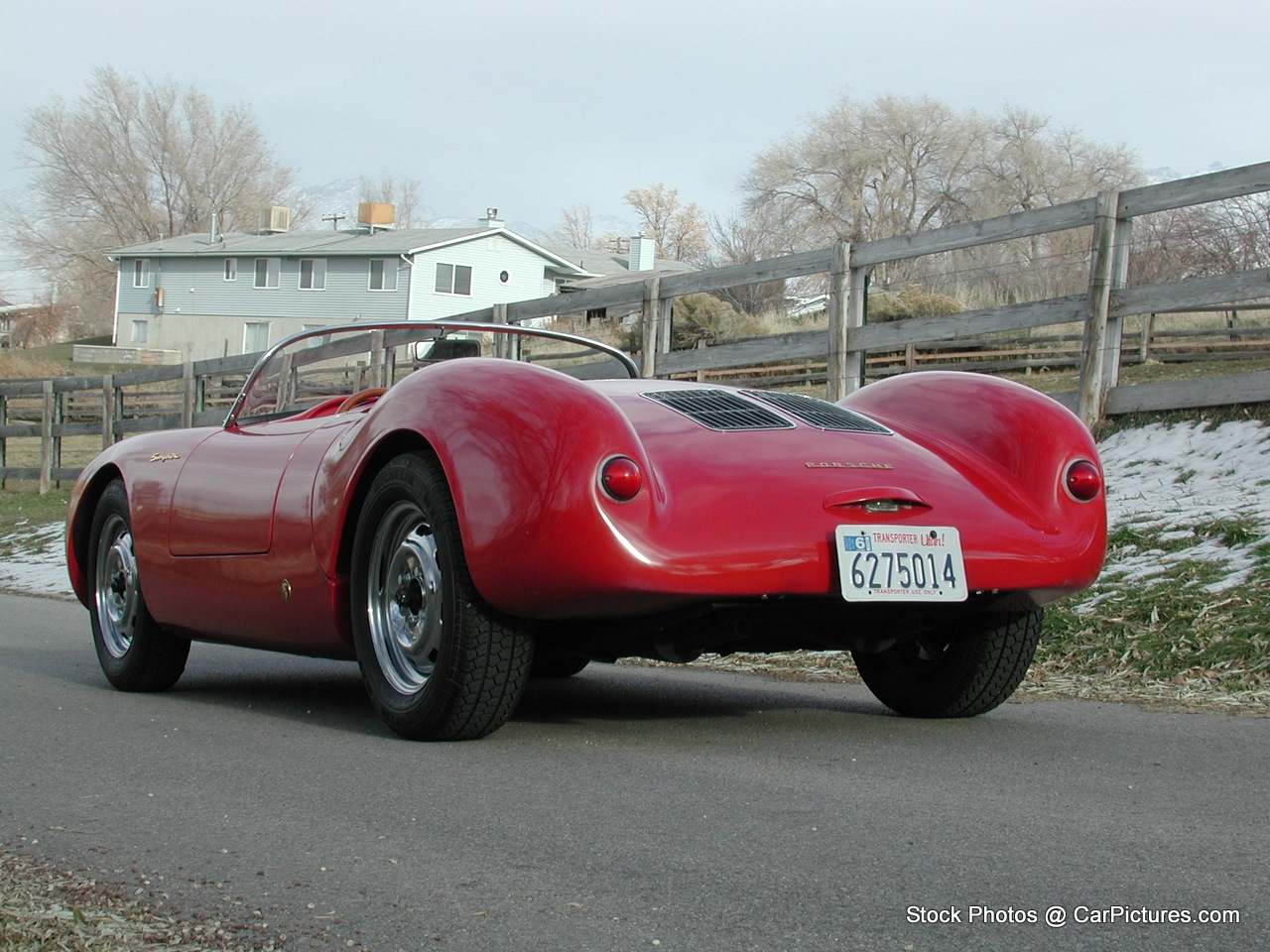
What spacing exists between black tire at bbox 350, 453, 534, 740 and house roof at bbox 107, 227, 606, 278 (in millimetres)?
54751

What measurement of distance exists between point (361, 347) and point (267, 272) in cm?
5803

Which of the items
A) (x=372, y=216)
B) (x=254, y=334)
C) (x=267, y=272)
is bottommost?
(x=254, y=334)

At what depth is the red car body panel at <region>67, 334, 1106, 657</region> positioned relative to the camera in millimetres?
3660

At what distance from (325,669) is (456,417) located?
282 centimetres

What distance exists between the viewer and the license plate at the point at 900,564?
12.3ft

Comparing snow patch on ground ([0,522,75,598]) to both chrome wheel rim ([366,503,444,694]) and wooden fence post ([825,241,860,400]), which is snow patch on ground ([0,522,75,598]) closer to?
wooden fence post ([825,241,860,400])

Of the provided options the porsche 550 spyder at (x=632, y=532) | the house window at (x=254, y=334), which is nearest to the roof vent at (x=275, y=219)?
the house window at (x=254, y=334)

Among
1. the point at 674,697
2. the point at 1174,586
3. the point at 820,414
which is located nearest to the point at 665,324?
the point at 1174,586

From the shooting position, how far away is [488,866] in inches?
103

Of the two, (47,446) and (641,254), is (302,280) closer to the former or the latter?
(641,254)

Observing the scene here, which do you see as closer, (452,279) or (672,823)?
(672,823)

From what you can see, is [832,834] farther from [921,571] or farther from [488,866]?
[921,571]

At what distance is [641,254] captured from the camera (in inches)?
2771

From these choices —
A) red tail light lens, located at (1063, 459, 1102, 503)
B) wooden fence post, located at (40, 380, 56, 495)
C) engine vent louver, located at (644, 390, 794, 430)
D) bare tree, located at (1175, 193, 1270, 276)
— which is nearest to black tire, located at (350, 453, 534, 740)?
engine vent louver, located at (644, 390, 794, 430)
